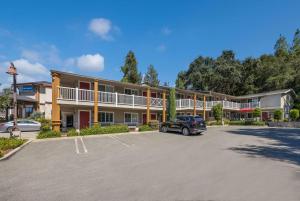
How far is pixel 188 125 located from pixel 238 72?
4038 centimetres

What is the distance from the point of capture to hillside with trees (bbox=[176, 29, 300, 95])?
5194 cm

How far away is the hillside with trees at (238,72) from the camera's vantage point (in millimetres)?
51938

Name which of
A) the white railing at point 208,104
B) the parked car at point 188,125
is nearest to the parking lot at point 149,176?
the parked car at point 188,125

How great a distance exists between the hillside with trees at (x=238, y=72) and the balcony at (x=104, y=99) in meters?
32.4

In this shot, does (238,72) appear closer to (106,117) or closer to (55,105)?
(106,117)

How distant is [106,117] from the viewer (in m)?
25.1

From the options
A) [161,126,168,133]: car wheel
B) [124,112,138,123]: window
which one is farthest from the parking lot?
[124,112,138,123]: window

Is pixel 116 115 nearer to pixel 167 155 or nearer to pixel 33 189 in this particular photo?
pixel 167 155

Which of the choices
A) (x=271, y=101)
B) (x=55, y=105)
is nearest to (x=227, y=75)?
(x=271, y=101)

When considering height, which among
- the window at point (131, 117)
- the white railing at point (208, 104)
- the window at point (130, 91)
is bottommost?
the window at point (131, 117)

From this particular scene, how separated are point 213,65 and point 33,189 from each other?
57.6 metres

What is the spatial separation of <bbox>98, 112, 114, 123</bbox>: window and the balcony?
2948mm

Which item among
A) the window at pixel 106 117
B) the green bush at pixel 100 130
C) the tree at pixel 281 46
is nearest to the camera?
the green bush at pixel 100 130

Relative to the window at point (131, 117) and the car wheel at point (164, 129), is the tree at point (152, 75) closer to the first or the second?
the window at point (131, 117)
